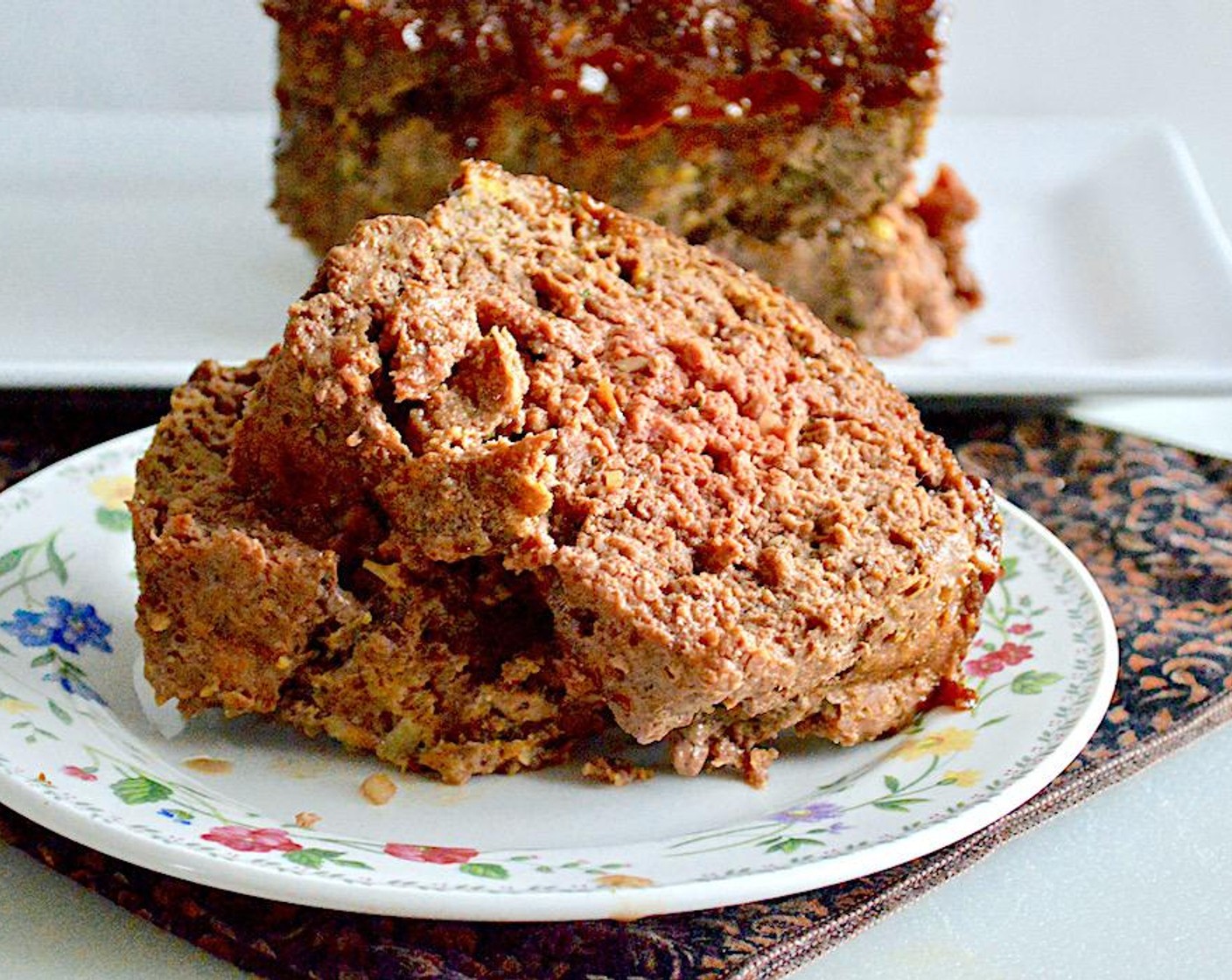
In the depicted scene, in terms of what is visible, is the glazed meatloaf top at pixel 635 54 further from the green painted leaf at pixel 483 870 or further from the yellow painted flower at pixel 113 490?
the green painted leaf at pixel 483 870

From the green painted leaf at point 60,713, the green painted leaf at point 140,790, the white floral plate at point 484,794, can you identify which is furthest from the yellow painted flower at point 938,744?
the green painted leaf at point 60,713

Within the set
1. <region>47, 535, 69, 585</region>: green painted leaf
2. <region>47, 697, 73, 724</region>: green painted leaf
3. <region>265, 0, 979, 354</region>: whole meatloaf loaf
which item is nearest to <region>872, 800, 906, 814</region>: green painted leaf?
<region>47, 697, 73, 724</region>: green painted leaf

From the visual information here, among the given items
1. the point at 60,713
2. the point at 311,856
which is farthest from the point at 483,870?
the point at 60,713

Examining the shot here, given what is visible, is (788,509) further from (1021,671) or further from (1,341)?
(1,341)

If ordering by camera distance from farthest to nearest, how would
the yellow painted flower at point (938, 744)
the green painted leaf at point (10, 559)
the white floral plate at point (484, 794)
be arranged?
1. the green painted leaf at point (10, 559)
2. the yellow painted flower at point (938, 744)
3. the white floral plate at point (484, 794)

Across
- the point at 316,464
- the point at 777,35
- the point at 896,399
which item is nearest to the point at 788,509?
the point at 896,399
